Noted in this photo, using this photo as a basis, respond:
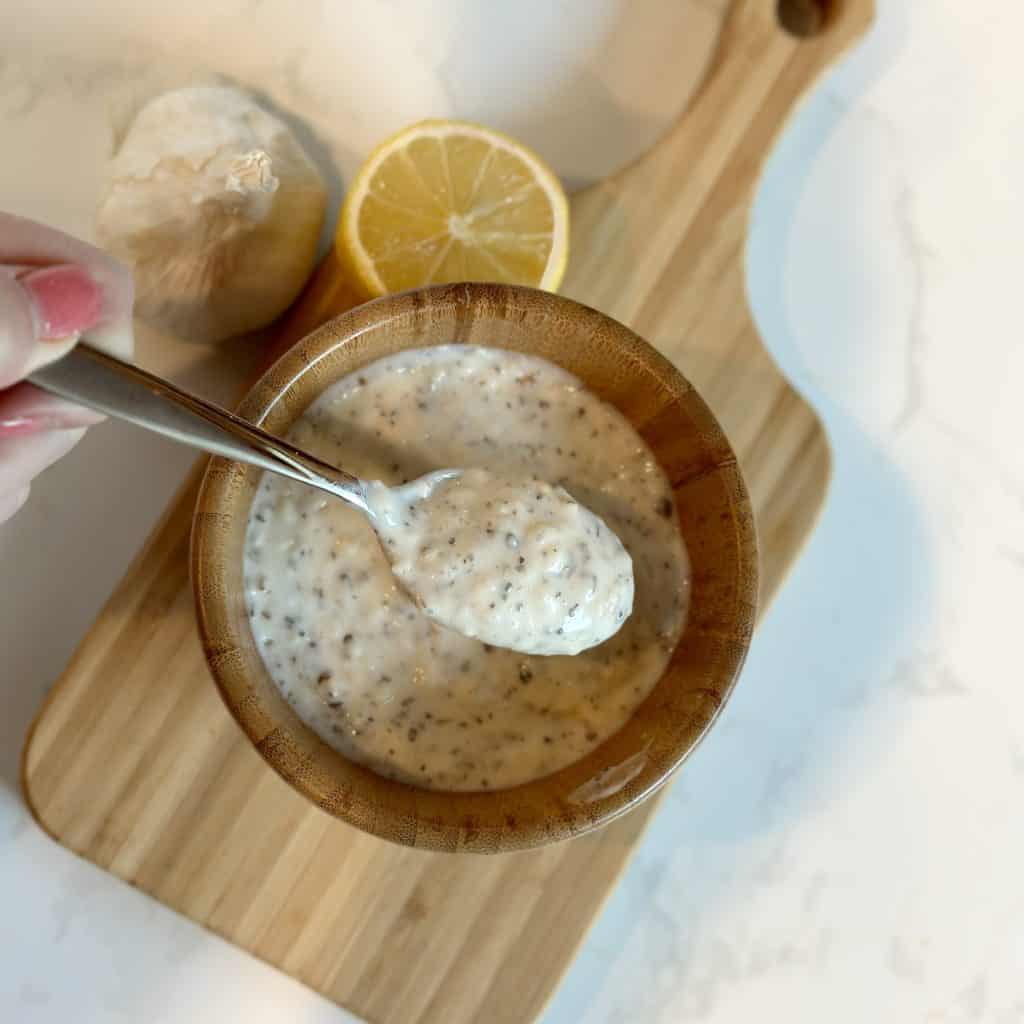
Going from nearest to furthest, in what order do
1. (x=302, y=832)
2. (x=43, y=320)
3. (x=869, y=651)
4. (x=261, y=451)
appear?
(x=43, y=320), (x=261, y=451), (x=302, y=832), (x=869, y=651)

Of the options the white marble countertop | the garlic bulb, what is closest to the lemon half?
the garlic bulb

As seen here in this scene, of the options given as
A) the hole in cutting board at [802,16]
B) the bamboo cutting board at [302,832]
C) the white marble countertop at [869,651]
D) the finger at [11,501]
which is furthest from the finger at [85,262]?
the hole in cutting board at [802,16]

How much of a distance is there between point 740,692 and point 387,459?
1.80 feet

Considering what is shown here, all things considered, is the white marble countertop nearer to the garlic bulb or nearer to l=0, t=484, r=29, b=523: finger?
the garlic bulb

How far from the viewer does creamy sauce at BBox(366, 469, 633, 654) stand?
0.92m

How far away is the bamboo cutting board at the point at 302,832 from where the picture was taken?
3.51 feet

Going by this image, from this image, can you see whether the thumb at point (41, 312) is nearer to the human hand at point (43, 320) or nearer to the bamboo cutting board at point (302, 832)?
the human hand at point (43, 320)

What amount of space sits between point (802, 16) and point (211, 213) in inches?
27.8

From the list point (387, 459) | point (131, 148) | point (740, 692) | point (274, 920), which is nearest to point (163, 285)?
point (131, 148)

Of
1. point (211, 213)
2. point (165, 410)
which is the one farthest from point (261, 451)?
point (211, 213)

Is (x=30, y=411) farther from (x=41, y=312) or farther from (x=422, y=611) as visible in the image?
(x=422, y=611)

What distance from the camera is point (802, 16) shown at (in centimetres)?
119

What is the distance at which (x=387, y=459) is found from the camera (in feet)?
3.29

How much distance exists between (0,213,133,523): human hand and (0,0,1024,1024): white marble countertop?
1.71 ft
